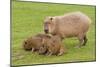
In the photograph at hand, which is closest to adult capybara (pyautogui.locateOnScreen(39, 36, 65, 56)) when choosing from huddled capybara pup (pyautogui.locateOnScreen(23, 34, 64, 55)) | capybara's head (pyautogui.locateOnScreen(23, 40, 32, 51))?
huddled capybara pup (pyautogui.locateOnScreen(23, 34, 64, 55))

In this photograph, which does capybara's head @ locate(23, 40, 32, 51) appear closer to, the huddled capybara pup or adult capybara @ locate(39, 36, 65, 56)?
the huddled capybara pup

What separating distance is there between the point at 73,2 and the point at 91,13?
285 millimetres

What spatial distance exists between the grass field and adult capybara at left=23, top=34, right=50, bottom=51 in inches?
1.8

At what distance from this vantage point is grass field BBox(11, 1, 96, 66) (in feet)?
7.39

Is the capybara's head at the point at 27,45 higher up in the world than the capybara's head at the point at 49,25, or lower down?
lower down

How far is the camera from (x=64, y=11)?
8.16ft

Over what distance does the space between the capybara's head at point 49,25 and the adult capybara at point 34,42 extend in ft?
0.24

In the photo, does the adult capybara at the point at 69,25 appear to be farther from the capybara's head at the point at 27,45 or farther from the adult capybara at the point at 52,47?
the capybara's head at the point at 27,45

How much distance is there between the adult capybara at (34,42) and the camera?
2.31 m

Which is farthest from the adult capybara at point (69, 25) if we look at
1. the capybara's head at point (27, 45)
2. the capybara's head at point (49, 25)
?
the capybara's head at point (27, 45)

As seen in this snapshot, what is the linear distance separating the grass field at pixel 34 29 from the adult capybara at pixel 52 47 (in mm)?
54

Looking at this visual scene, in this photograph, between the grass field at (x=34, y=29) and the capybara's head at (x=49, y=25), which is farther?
the capybara's head at (x=49, y=25)

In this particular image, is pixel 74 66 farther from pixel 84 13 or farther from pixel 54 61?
pixel 84 13
